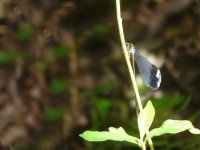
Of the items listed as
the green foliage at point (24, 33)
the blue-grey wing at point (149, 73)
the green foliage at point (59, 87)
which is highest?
the green foliage at point (24, 33)

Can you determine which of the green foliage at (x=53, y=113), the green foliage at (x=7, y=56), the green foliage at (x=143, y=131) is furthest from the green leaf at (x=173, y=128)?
the green foliage at (x=7, y=56)

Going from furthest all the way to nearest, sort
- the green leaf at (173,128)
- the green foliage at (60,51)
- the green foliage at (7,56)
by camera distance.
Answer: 1. the green foliage at (7,56)
2. the green foliage at (60,51)
3. the green leaf at (173,128)

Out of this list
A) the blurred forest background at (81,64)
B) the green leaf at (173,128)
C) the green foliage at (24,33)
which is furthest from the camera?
Answer: the green foliage at (24,33)

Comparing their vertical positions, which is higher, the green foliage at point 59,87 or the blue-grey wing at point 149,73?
the blue-grey wing at point 149,73

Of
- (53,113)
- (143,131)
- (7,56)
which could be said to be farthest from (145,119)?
(7,56)

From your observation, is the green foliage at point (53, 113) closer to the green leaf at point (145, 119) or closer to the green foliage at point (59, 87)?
the green foliage at point (59, 87)

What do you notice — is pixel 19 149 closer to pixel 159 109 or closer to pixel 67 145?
pixel 67 145

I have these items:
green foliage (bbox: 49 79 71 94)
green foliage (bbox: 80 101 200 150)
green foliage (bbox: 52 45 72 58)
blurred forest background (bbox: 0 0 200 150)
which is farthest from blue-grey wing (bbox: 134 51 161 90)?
green foliage (bbox: 52 45 72 58)

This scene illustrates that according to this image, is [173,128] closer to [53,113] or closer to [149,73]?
[149,73]
